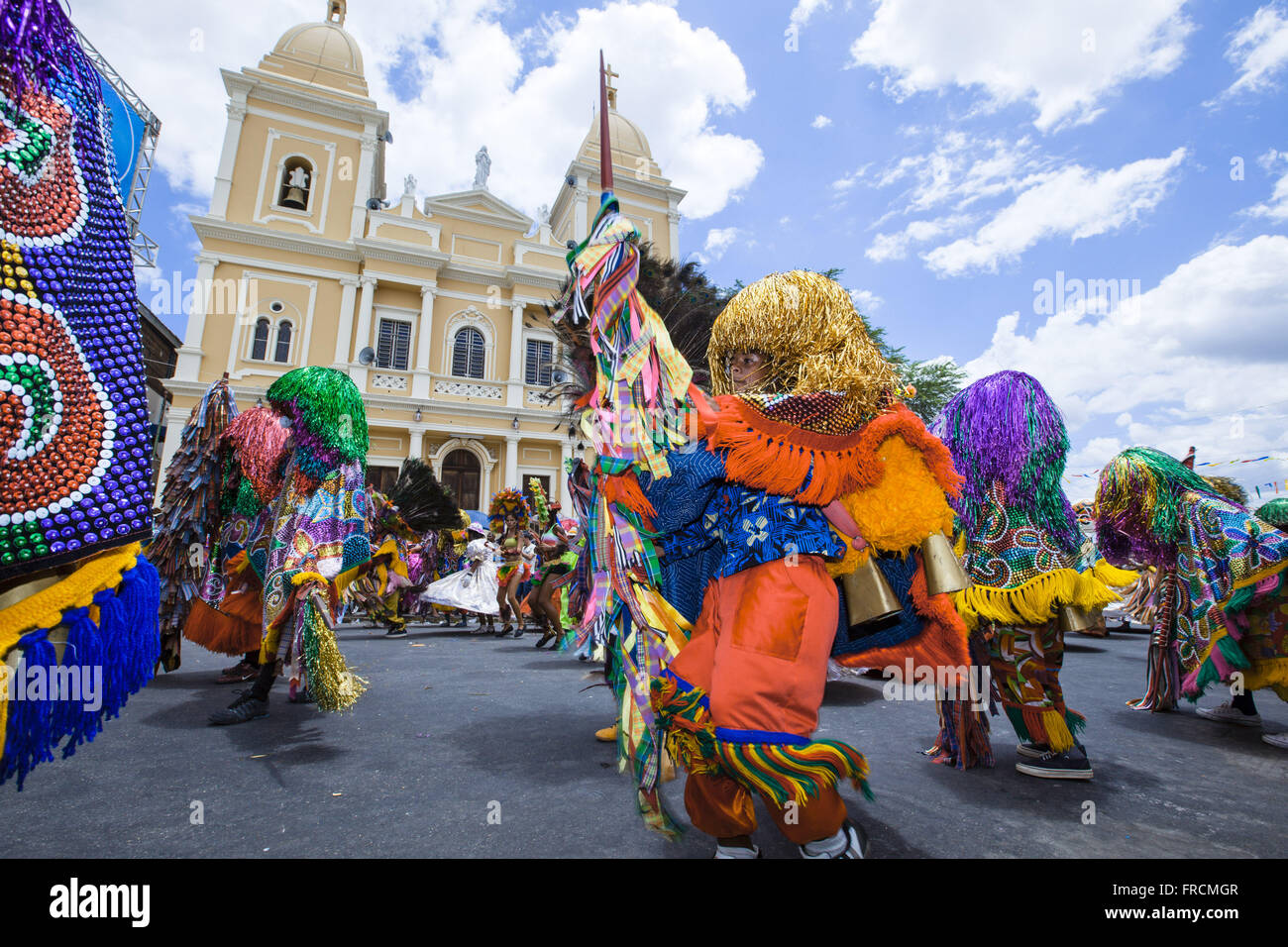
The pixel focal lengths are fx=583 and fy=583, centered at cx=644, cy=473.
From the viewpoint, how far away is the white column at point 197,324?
16.1 meters

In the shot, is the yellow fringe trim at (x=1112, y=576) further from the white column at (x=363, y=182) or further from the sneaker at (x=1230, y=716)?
the white column at (x=363, y=182)

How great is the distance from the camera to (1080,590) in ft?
8.60

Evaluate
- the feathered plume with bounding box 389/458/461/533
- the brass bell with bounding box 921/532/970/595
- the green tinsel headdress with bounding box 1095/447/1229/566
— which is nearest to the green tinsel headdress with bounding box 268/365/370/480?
the brass bell with bounding box 921/532/970/595

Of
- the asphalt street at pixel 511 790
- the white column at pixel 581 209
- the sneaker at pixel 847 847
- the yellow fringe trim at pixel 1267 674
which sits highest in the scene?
the white column at pixel 581 209

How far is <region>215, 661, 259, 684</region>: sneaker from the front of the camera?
4500mm

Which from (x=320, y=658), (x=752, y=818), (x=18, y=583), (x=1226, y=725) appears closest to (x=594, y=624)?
(x=752, y=818)

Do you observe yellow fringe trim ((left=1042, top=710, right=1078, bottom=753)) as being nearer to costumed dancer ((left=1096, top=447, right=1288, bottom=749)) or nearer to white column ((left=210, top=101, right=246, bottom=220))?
costumed dancer ((left=1096, top=447, right=1288, bottom=749))

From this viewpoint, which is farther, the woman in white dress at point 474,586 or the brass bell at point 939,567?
the woman in white dress at point 474,586

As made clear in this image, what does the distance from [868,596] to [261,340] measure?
20220 millimetres

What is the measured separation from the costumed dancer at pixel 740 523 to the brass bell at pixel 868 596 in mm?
74

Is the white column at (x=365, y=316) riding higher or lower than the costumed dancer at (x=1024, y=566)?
higher

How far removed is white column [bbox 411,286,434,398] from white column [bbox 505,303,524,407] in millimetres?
2565

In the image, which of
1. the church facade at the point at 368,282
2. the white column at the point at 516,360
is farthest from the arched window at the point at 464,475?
the white column at the point at 516,360
